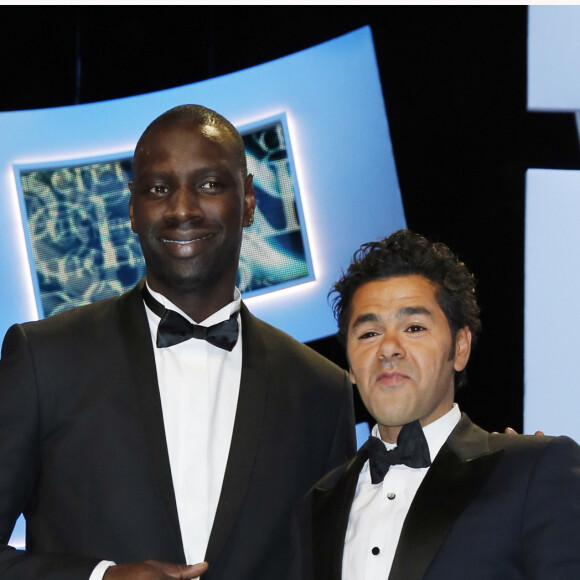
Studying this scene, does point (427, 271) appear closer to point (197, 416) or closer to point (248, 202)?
point (248, 202)

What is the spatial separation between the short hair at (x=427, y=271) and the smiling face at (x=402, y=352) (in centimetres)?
2

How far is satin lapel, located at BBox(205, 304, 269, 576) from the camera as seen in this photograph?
2.17 m

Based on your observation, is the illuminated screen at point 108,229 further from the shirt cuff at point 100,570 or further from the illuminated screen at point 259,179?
the shirt cuff at point 100,570

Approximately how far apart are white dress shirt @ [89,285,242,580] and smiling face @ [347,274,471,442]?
1.11 feet

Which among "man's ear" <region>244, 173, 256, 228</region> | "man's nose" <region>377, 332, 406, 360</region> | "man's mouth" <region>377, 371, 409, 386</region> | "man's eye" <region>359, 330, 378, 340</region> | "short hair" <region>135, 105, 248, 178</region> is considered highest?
"short hair" <region>135, 105, 248, 178</region>

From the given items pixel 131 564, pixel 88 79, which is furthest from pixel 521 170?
pixel 131 564

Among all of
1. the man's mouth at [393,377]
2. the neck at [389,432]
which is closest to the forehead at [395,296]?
the man's mouth at [393,377]

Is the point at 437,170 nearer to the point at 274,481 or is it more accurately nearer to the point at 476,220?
the point at 476,220

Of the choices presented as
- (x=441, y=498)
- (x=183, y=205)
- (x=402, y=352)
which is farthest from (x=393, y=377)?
Result: (x=183, y=205)

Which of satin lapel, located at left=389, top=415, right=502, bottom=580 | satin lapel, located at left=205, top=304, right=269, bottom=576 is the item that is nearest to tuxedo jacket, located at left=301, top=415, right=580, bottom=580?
satin lapel, located at left=389, top=415, right=502, bottom=580

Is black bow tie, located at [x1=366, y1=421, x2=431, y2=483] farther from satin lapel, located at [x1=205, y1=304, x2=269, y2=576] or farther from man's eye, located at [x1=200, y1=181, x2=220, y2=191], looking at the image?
man's eye, located at [x1=200, y1=181, x2=220, y2=191]

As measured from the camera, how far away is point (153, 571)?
6.39 feet

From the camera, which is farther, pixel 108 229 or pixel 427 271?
pixel 108 229

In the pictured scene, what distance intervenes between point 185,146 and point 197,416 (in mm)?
638
